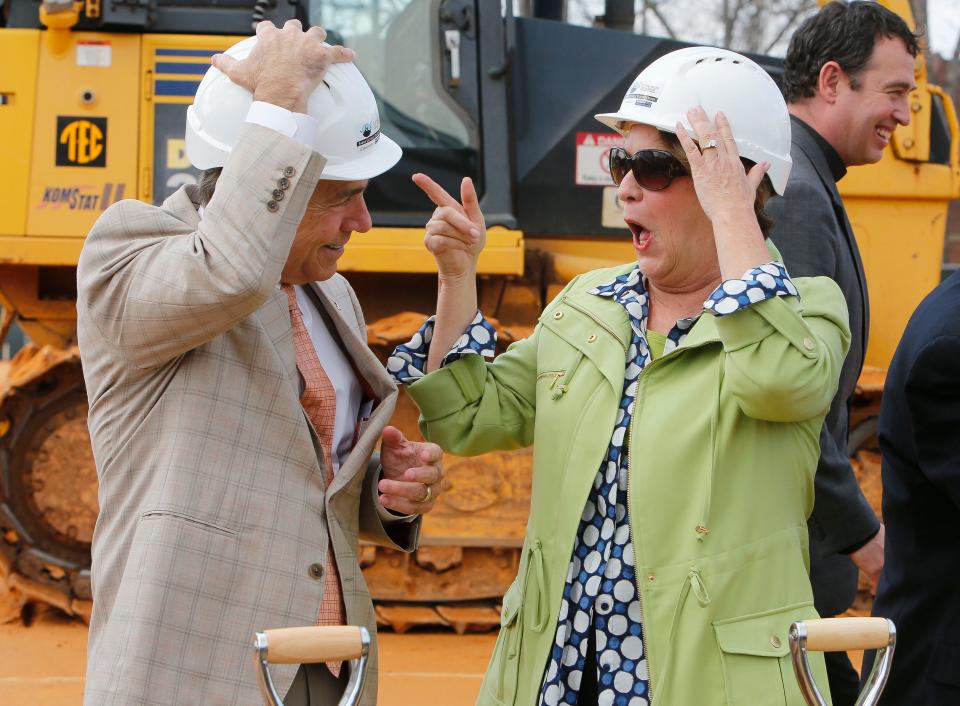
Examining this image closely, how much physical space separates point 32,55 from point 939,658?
16.3 feet

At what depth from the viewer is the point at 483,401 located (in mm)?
2518

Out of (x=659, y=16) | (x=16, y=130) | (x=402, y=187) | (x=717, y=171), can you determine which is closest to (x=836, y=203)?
(x=717, y=171)

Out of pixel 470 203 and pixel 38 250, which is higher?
pixel 38 250

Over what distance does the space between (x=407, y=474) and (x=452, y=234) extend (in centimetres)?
46

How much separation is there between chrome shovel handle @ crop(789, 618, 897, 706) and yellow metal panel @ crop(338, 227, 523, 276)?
4.33 m

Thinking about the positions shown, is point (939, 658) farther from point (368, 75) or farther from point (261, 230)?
point (368, 75)

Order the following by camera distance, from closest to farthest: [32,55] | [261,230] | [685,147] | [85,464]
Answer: [261,230] < [685,147] < [32,55] < [85,464]

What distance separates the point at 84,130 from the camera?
608 centimetres

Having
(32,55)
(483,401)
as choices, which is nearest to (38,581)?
(32,55)

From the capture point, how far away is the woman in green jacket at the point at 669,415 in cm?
216

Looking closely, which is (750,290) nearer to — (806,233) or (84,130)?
(806,233)

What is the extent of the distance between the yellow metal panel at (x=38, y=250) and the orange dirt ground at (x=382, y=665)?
71.6 inches

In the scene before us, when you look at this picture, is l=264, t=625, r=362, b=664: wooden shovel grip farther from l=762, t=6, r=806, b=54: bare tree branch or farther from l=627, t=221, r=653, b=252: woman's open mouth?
l=762, t=6, r=806, b=54: bare tree branch

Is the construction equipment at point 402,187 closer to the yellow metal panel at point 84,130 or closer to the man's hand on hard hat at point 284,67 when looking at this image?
the yellow metal panel at point 84,130
